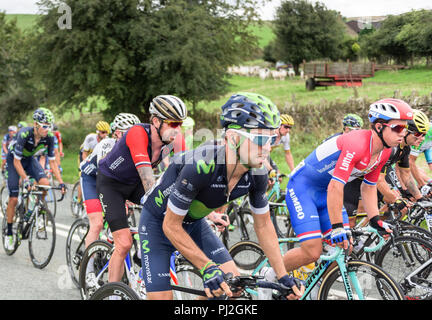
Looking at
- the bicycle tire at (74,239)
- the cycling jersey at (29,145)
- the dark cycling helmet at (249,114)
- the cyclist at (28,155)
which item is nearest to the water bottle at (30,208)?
the cyclist at (28,155)

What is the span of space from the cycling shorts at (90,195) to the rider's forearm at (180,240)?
269cm

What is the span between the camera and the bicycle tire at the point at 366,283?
3777 millimetres

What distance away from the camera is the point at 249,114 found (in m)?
3.26

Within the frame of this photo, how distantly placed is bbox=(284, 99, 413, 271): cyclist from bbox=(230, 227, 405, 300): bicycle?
0.30 m

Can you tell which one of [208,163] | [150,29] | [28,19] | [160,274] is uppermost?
[28,19]

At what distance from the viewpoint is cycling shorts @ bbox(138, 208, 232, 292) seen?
3783 millimetres

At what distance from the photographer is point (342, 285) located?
4.09m

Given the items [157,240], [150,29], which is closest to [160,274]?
[157,240]

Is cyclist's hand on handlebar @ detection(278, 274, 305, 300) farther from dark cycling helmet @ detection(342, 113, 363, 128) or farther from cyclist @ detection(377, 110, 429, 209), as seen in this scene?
dark cycling helmet @ detection(342, 113, 363, 128)

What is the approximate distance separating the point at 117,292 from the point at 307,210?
2.12 meters

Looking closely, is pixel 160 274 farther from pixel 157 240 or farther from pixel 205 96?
pixel 205 96

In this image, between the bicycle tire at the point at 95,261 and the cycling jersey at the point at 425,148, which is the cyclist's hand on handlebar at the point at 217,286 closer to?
the bicycle tire at the point at 95,261
